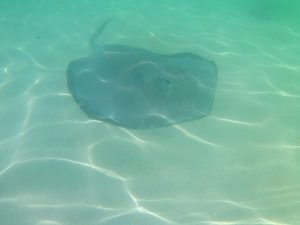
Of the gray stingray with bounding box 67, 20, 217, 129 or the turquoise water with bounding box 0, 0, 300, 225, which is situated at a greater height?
the gray stingray with bounding box 67, 20, 217, 129

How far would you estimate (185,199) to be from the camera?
399 cm

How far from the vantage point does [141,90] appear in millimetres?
4633

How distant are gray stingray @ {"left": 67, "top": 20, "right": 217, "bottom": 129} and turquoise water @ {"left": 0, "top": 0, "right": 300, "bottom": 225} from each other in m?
0.44

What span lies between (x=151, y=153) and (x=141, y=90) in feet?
2.85

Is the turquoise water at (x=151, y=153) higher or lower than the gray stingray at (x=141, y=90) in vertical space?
lower

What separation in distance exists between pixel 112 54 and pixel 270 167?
304 cm

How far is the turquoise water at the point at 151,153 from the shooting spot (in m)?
3.81

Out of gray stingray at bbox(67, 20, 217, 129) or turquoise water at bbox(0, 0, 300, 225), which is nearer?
turquoise water at bbox(0, 0, 300, 225)

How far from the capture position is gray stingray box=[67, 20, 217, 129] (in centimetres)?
446

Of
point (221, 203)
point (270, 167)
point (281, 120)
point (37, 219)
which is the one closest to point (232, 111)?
point (281, 120)

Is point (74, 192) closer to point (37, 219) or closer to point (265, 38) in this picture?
point (37, 219)

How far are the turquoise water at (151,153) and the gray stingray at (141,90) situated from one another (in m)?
0.44

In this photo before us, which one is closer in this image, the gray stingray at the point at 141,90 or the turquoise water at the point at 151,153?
the turquoise water at the point at 151,153

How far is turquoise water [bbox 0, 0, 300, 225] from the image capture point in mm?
3807
